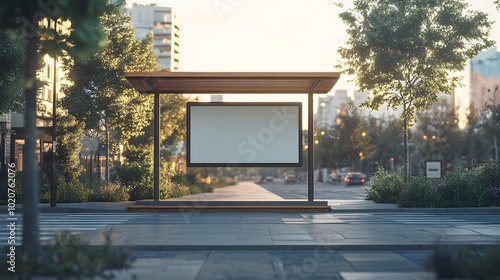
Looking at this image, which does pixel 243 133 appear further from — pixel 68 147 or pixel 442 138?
pixel 442 138

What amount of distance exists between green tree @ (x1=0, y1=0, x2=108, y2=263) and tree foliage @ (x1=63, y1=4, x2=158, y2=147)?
27058 millimetres

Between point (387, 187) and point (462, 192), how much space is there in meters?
4.18

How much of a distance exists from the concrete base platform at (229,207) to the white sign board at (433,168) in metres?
10.9

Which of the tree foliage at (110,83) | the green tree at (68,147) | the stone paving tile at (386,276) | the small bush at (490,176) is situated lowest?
the stone paving tile at (386,276)

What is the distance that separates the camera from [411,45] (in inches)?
1250

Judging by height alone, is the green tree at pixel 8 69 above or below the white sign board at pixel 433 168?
above

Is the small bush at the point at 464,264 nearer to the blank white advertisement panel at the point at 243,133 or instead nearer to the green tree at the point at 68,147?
the blank white advertisement panel at the point at 243,133

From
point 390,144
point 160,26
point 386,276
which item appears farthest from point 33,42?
point 160,26

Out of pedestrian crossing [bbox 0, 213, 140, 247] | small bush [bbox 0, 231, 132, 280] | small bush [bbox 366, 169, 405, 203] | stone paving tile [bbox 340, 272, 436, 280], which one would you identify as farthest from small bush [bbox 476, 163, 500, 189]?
small bush [bbox 0, 231, 132, 280]

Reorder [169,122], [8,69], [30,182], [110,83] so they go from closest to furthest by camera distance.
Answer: [30,182]
[8,69]
[110,83]
[169,122]

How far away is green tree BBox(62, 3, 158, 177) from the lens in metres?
36.9

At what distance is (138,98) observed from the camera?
3838 cm

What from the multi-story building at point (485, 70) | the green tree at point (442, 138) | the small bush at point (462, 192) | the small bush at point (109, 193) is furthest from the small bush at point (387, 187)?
the multi-story building at point (485, 70)

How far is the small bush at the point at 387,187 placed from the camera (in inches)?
1213
